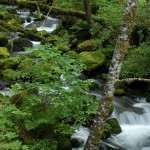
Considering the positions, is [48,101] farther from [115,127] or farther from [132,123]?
[132,123]

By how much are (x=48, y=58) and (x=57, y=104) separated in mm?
1190

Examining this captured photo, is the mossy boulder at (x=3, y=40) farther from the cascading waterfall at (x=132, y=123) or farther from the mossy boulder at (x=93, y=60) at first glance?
the cascading waterfall at (x=132, y=123)

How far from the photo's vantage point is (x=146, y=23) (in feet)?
45.2

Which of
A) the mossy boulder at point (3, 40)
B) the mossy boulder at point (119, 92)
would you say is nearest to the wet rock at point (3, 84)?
the mossy boulder at point (119, 92)

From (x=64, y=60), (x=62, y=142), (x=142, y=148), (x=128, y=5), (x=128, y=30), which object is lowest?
(x=142, y=148)

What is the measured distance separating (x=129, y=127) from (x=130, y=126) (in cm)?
11

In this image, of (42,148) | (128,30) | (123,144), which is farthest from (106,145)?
(128,30)

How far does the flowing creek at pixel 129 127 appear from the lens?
922 cm

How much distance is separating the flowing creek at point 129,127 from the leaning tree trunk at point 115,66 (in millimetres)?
2827

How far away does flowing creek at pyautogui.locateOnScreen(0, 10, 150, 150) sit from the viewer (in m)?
9.22

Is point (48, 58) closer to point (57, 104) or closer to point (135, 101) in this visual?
point (57, 104)

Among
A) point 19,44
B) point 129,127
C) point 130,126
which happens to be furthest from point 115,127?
point 19,44

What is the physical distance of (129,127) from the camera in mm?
10570

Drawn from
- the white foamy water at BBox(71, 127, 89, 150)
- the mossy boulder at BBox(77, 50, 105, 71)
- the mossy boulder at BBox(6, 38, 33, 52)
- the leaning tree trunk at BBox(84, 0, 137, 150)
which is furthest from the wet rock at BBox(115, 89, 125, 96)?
the leaning tree trunk at BBox(84, 0, 137, 150)
